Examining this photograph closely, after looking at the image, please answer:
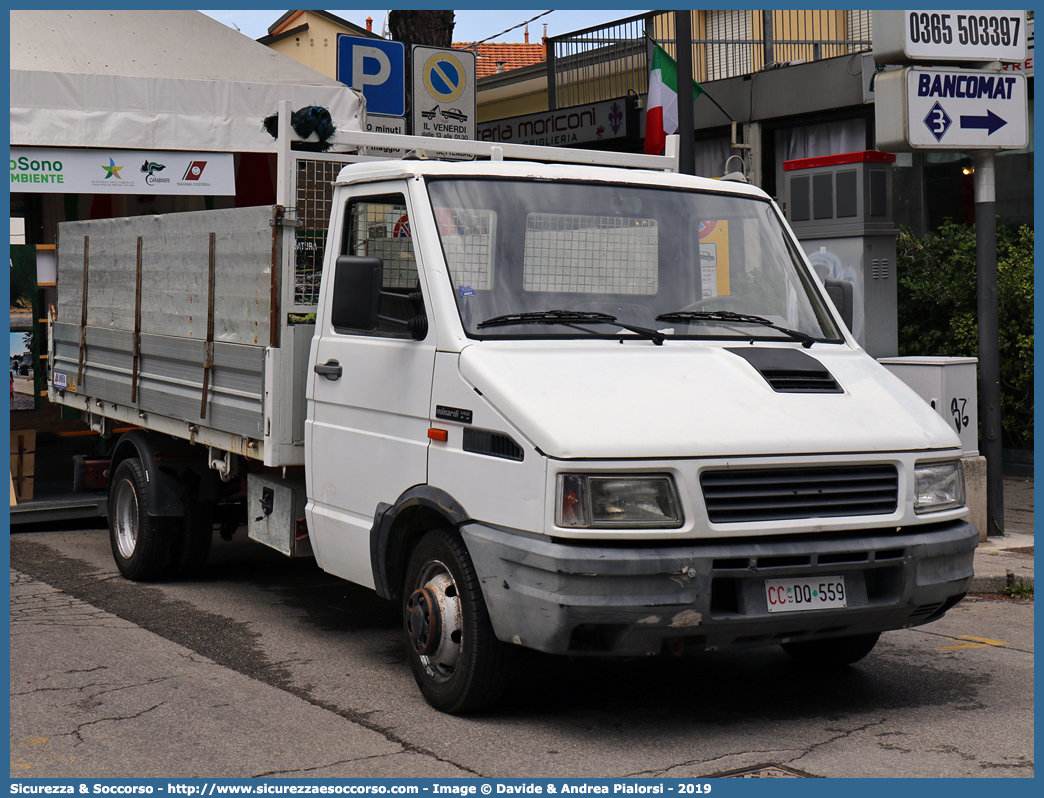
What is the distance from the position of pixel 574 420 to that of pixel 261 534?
304cm

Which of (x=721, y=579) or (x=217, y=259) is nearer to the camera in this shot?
(x=721, y=579)

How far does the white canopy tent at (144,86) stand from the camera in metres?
11.2

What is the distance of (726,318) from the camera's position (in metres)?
5.82

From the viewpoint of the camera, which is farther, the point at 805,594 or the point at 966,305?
the point at 966,305

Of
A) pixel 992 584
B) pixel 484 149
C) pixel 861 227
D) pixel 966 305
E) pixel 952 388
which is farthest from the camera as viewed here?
pixel 966 305

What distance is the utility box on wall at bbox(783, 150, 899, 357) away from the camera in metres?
11.1

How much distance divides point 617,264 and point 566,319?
1.73ft

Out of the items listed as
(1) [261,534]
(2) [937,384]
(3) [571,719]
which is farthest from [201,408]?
(2) [937,384]

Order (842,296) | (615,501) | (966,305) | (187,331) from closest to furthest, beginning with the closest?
(615,501)
(842,296)
(187,331)
(966,305)

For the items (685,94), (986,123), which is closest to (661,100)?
(685,94)

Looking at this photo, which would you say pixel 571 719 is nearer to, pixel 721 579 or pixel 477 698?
pixel 477 698

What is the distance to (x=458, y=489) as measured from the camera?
5.27 m

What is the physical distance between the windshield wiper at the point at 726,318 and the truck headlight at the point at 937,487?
33.4 inches

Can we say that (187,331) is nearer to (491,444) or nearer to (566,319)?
(566,319)
